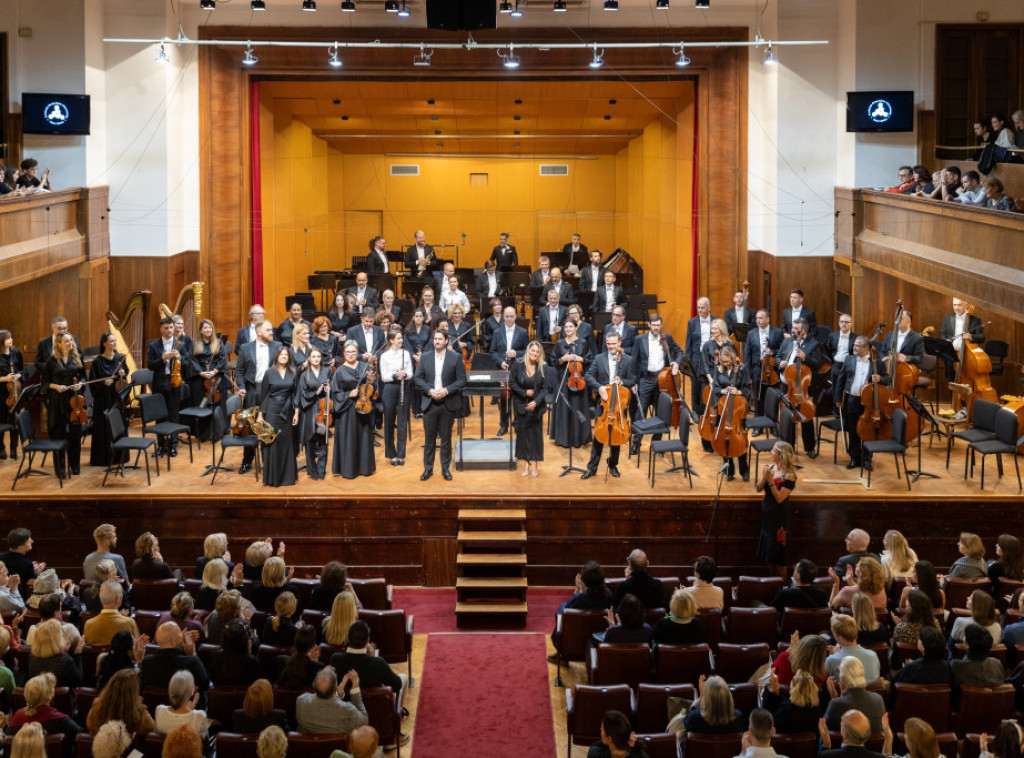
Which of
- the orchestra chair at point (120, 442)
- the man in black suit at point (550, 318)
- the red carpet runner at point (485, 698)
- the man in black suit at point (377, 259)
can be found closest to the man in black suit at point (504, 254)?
the man in black suit at point (377, 259)

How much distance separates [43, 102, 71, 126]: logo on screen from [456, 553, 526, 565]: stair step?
7.65 m

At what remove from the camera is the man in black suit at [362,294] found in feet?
46.3

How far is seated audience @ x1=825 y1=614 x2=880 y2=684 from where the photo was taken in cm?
666

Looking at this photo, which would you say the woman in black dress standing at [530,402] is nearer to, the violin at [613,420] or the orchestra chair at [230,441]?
the violin at [613,420]

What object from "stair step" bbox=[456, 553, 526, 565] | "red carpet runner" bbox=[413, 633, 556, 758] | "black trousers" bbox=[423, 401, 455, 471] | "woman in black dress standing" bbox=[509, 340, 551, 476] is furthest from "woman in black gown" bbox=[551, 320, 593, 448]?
"red carpet runner" bbox=[413, 633, 556, 758]

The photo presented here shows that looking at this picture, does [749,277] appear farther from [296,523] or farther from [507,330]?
[296,523]

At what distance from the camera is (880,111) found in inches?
579

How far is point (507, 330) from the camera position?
42.1ft

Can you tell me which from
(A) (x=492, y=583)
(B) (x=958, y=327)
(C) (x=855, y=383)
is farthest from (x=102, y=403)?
(B) (x=958, y=327)

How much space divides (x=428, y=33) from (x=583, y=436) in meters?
6.37

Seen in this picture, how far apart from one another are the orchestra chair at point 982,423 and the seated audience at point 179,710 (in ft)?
24.2

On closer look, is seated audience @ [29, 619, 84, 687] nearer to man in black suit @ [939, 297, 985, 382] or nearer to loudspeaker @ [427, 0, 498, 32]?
loudspeaker @ [427, 0, 498, 32]

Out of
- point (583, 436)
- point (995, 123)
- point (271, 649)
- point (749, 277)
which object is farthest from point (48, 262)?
point (995, 123)

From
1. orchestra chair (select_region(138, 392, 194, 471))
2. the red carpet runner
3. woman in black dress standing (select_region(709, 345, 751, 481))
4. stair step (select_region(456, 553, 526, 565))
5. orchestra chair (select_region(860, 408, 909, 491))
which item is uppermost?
woman in black dress standing (select_region(709, 345, 751, 481))
